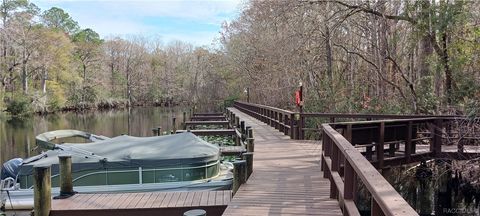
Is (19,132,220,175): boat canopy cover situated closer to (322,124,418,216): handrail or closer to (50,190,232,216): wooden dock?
(50,190,232,216): wooden dock

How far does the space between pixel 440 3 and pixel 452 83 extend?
244 cm

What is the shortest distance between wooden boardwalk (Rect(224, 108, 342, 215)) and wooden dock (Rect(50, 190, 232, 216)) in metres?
0.81

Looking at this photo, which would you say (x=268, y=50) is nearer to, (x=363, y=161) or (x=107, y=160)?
(x=107, y=160)

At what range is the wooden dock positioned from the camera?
21.8 feet

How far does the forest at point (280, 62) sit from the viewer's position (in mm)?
12672

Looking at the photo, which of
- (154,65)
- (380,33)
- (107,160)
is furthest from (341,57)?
(154,65)

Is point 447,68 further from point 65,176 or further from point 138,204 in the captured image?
point 65,176

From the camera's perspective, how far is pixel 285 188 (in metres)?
6.21

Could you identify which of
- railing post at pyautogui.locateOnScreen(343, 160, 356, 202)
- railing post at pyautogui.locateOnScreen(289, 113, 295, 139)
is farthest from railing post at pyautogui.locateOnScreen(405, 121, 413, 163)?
railing post at pyautogui.locateOnScreen(343, 160, 356, 202)

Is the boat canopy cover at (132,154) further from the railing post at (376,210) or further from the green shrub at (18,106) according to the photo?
the green shrub at (18,106)

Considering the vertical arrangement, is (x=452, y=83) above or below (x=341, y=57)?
below

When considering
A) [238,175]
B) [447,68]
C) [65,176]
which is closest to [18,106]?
[65,176]

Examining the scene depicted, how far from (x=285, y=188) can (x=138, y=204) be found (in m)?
2.47

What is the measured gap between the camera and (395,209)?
6.14 feet
